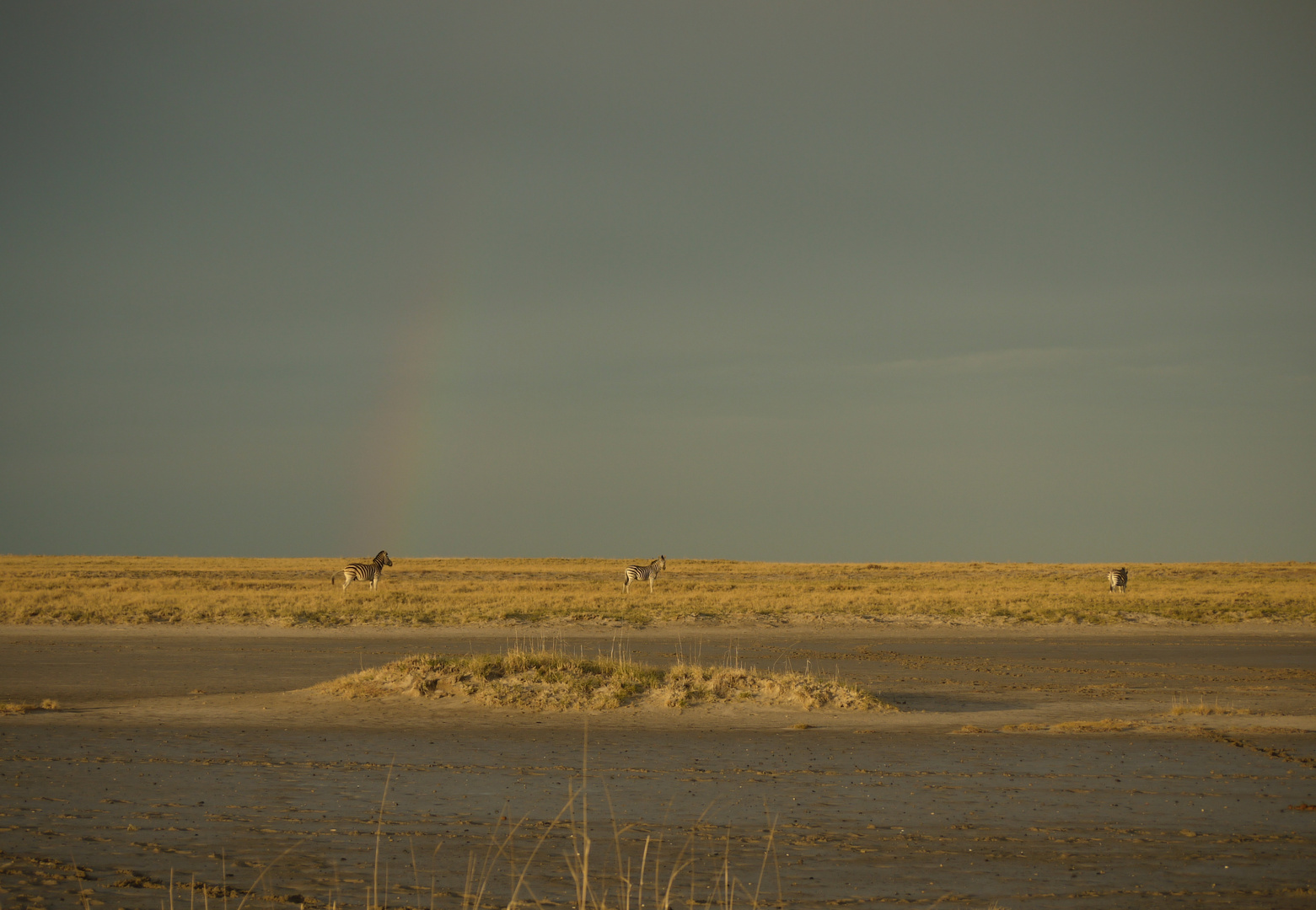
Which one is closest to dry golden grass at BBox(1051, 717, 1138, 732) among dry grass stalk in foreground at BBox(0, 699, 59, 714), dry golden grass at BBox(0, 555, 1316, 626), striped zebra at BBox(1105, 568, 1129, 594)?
dry grass stalk in foreground at BBox(0, 699, 59, 714)

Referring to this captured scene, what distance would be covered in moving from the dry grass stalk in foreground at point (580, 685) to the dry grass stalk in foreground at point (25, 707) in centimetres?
433

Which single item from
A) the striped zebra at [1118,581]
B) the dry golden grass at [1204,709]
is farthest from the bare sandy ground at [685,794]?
the striped zebra at [1118,581]

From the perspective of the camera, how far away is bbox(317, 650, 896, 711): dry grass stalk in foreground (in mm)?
18625

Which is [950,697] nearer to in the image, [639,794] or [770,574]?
[639,794]

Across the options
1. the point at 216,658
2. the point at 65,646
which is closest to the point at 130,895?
the point at 216,658

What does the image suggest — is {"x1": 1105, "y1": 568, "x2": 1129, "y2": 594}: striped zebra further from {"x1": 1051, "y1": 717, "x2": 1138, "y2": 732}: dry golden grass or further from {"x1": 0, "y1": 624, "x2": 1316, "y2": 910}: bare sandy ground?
{"x1": 1051, "y1": 717, "x2": 1138, "y2": 732}: dry golden grass

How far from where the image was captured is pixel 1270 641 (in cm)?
3338

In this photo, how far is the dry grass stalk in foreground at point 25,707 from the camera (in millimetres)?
17531

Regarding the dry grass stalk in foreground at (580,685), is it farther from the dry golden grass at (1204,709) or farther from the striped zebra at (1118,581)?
the striped zebra at (1118,581)

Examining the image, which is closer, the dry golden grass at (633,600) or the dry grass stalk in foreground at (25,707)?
the dry grass stalk in foreground at (25,707)

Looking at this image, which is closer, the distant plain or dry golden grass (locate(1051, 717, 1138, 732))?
the distant plain

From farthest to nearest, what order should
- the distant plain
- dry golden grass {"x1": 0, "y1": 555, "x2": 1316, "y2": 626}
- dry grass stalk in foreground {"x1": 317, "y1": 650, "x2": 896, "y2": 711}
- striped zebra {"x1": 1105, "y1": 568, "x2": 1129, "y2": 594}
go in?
striped zebra {"x1": 1105, "y1": 568, "x2": 1129, "y2": 594} → dry golden grass {"x1": 0, "y1": 555, "x2": 1316, "y2": 626} → dry grass stalk in foreground {"x1": 317, "y1": 650, "x2": 896, "y2": 711} → the distant plain

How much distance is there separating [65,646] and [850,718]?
73.6ft

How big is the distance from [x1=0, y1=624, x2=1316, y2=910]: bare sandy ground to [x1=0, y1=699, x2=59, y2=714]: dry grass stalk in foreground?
18.8 inches
